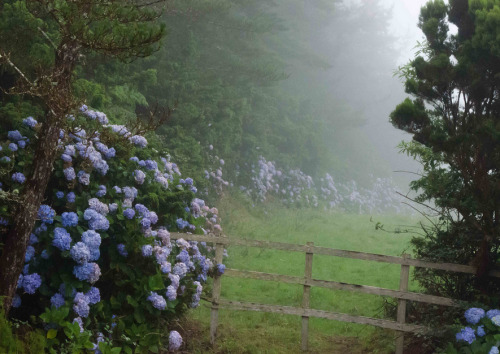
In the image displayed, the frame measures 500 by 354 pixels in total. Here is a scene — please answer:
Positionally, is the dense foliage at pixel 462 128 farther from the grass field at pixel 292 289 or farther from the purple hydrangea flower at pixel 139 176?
the purple hydrangea flower at pixel 139 176

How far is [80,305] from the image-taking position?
5.38 meters

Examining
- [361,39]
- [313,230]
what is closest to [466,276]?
[313,230]

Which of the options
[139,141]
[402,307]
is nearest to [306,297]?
[402,307]

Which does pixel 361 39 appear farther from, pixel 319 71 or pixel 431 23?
pixel 431 23

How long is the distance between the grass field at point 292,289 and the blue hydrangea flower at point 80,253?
2.40 metres

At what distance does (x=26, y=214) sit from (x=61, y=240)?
0.61m

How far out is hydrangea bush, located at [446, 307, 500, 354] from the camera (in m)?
5.79

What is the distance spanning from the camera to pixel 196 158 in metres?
13.2

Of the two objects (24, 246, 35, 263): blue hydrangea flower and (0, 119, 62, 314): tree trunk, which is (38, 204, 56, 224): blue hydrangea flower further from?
(0, 119, 62, 314): tree trunk

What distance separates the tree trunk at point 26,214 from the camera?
487 cm

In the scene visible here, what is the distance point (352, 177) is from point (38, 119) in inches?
1064

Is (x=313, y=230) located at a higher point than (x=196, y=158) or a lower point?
lower

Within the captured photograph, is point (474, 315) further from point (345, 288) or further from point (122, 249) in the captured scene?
point (122, 249)

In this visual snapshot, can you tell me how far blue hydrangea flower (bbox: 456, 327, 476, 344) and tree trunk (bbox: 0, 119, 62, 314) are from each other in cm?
447
